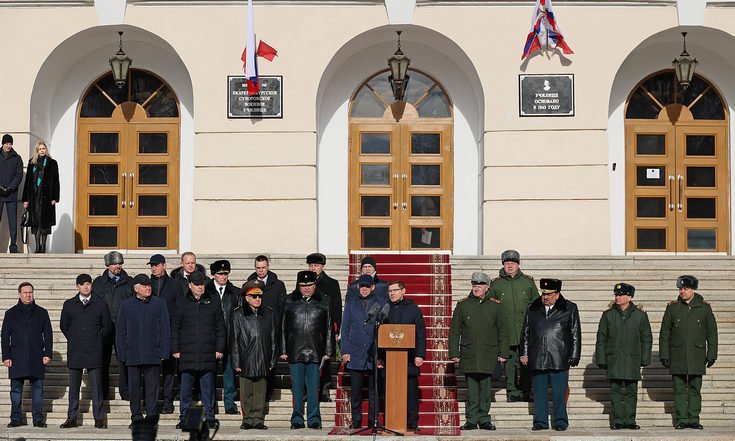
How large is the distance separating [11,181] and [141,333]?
18.0 feet

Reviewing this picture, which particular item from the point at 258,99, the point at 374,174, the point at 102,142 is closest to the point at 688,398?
the point at 374,174

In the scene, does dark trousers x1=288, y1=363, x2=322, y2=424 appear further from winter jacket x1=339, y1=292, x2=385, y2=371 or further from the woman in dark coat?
the woman in dark coat

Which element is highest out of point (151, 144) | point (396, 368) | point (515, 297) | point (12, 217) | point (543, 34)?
point (543, 34)

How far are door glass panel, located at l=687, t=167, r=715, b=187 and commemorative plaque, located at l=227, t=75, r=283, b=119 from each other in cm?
678

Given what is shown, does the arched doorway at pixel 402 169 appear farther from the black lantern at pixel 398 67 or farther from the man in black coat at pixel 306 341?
the man in black coat at pixel 306 341

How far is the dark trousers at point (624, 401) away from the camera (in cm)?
1344

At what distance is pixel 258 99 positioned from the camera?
744 inches

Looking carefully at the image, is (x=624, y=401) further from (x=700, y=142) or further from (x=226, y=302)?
(x=700, y=142)

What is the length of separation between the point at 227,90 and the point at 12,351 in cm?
661

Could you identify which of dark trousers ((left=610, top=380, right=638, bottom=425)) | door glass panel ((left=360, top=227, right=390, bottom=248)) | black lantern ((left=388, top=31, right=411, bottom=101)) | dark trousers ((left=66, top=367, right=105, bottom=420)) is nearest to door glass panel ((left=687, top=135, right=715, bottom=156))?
black lantern ((left=388, top=31, right=411, bottom=101))

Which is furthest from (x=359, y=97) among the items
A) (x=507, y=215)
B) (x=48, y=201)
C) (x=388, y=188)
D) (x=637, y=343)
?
(x=637, y=343)

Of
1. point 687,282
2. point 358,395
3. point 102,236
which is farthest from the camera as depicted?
point 102,236

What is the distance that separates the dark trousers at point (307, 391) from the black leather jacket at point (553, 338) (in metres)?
2.34

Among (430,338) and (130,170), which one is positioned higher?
(130,170)
